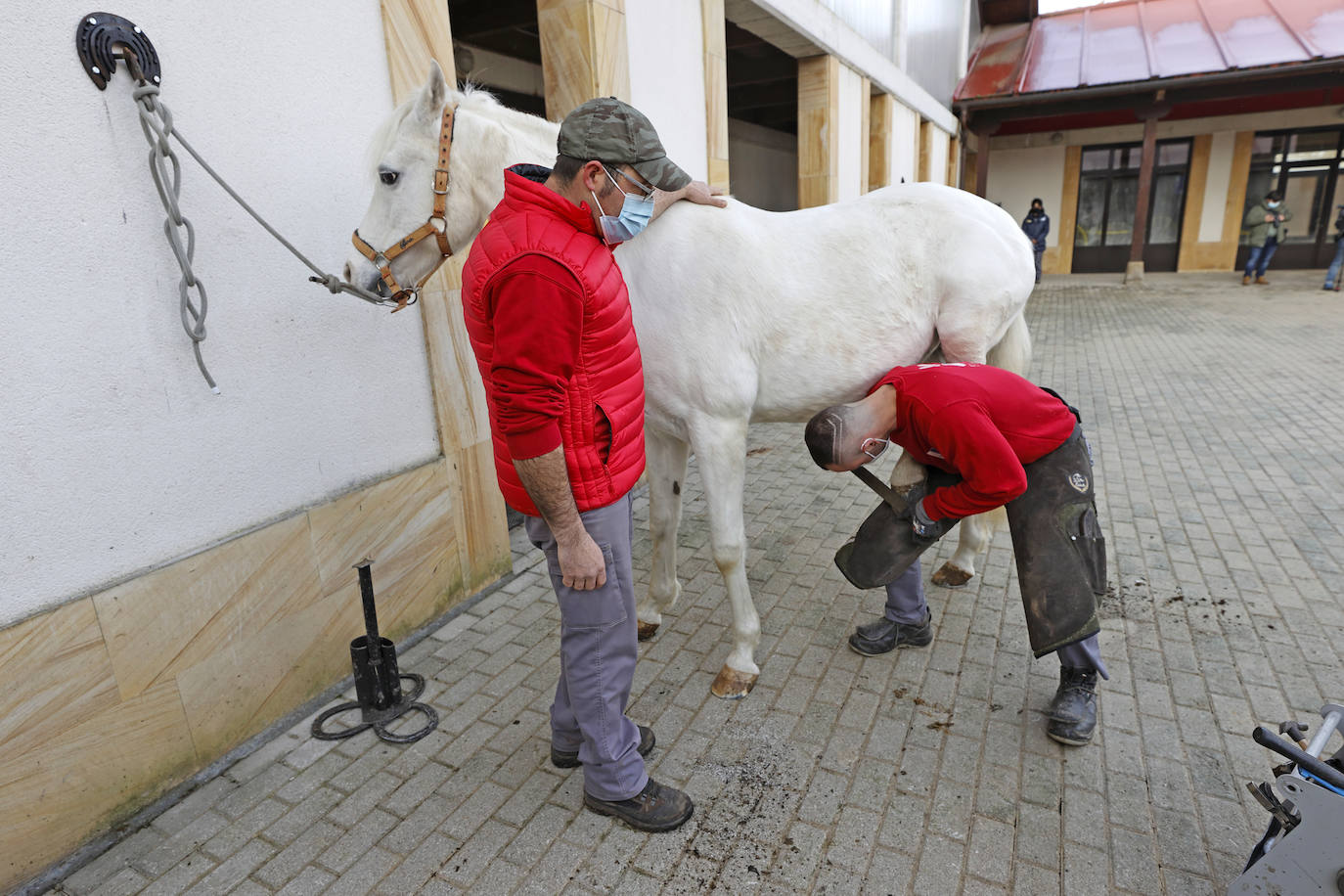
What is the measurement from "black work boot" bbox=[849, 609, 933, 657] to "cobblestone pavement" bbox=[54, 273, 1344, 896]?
0.16 ft

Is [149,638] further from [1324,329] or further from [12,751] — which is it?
[1324,329]

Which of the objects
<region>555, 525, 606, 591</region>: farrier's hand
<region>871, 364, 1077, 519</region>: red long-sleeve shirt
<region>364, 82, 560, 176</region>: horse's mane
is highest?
<region>364, 82, 560, 176</region>: horse's mane

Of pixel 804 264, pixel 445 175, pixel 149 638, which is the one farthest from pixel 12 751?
pixel 804 264

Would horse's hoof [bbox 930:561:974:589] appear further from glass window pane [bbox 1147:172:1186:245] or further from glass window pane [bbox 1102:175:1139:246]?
glass window pane [bbox 1147:172:1186:245]

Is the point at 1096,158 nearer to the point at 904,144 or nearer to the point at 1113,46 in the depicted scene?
the point at 1113,46

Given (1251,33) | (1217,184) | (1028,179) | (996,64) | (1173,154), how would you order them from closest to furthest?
(1251,33), (1217,184), (996,64), (1173,154), (1028,179)

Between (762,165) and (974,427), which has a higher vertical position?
(762,165)

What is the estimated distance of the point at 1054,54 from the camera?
17.6 meters

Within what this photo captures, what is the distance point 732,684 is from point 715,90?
4.69 m

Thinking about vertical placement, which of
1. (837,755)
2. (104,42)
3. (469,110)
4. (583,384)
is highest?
(104,42)

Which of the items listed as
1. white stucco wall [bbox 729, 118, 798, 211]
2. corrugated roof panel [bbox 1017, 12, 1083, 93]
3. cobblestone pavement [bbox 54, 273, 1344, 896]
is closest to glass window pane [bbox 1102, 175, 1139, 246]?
corrugated roof panel [bbox 1017, 12, 1083, 93]

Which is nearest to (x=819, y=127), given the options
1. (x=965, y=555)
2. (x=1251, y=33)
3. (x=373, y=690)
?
(x=965, y=555)

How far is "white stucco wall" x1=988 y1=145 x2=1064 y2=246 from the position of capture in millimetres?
19406

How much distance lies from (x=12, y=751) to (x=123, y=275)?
141 centimetres
